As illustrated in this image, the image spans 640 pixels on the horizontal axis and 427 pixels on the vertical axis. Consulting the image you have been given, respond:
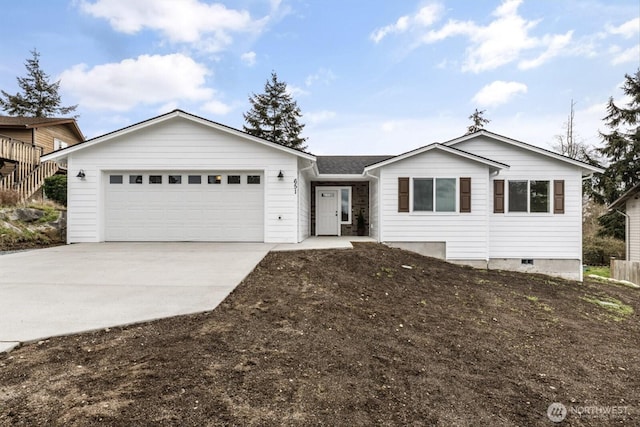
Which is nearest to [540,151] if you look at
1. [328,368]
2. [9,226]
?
[328,368]

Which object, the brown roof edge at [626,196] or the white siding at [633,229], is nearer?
the brown roof edge at [626,196]

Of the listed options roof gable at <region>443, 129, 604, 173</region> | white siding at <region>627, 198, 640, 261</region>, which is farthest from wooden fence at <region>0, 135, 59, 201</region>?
white siding at <region>627, 198, 640, 261</region>

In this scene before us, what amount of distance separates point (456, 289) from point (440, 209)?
4333 millimetres

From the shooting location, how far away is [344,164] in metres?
15.2

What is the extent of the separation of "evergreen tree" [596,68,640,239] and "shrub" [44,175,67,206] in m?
28.4

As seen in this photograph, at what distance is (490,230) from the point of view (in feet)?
37.9

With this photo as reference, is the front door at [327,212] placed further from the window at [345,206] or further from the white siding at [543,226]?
the white siding at [543,226]

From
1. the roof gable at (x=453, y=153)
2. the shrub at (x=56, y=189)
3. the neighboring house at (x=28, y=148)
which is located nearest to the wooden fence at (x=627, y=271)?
the roof gable at (x=453, y=153)

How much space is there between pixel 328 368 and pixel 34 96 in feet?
131

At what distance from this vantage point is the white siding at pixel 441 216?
1090 cm

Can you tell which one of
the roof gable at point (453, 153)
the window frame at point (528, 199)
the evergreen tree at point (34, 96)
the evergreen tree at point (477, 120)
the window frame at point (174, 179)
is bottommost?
the window frame at point (528, 199)

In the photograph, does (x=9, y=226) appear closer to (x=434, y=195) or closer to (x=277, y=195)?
(x=277, y=195)

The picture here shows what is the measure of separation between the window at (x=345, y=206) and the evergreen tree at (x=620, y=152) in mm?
16416

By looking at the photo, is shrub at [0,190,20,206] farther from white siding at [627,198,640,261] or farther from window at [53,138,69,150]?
white siding at [627,198,640,261]
